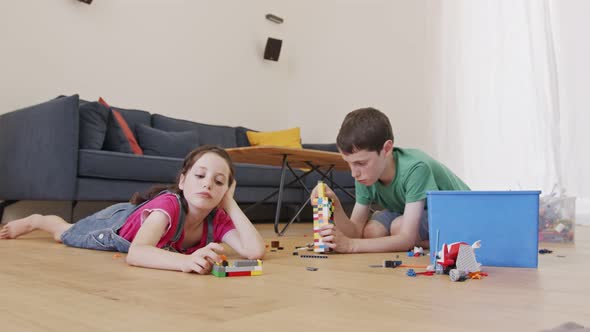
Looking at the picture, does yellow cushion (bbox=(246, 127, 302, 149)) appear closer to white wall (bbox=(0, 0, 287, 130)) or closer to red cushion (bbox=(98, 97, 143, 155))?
white wall (bbox=(0, 0, 287, 130))

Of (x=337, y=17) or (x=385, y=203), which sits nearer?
(x=385, y=203)

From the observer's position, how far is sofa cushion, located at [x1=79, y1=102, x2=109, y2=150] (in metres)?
3.10

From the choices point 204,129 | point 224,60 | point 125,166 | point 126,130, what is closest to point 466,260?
point 125,166

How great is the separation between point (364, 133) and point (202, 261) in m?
0.76

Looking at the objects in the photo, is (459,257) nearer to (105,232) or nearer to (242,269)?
(242,269)

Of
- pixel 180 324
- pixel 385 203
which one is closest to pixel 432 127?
pixel 385 203

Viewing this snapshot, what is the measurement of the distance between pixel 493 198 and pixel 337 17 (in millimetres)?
4463

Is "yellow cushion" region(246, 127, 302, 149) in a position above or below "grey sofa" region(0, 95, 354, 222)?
above

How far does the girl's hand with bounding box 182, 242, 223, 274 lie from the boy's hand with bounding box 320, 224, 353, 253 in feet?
1.75

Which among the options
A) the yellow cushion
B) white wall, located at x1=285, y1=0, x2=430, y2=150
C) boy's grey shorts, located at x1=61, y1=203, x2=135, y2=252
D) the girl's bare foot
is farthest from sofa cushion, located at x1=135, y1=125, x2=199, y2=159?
white wall, located at x1=285, y1=0, x2=430, y2=150

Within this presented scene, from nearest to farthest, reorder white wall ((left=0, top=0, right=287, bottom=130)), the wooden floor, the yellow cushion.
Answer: the wooden floor
white wall ((left=0, top=0, right=287, bottom=130))
the yellow cushion

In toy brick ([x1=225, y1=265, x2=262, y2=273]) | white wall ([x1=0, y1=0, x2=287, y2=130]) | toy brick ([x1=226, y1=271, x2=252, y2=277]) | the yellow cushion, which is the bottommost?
toy brick ([x1=226, y1=271, x2=252, y2=277])

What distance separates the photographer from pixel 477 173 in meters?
4.19

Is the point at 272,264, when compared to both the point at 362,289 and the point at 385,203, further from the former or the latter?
the point at 385,203
